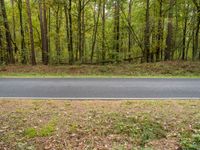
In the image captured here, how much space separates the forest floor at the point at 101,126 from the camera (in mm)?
5632

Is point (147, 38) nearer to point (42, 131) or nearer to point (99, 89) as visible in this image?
point (99, 89)

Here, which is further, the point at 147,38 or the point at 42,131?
the point at 147,38

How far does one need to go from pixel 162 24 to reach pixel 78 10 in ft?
24.4

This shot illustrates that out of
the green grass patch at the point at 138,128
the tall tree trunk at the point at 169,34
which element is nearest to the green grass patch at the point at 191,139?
the green grass patch at the point at 138,128

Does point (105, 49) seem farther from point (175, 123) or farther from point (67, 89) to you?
point (175, 123)

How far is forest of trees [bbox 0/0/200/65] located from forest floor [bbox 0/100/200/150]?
1328cm

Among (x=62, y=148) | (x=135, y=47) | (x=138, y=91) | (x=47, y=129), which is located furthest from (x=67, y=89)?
(x=135, y=47)

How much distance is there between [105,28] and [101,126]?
852 inches

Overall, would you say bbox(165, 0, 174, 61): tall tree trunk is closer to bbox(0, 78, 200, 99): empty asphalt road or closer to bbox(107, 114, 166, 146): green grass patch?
bbox(0, 78, 200, 99): empty asphalt road

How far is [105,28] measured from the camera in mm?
26828

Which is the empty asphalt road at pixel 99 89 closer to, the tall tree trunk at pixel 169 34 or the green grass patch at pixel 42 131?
the green grass patch at pixel 42 131

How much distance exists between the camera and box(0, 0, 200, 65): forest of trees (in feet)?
66.9

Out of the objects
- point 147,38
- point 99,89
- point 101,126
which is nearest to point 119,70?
point 147,38

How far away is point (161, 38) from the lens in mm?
21781
